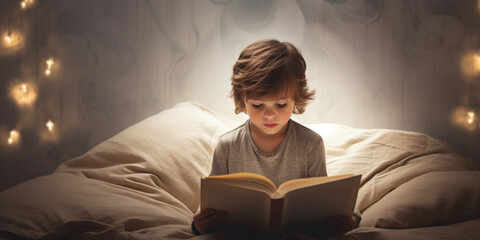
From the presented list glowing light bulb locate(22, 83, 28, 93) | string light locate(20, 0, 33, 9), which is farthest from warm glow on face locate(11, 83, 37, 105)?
string light locate(20, 0, 33, 9)

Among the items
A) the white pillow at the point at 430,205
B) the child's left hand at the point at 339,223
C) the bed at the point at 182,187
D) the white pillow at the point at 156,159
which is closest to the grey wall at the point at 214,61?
the bed at the point at 182,187

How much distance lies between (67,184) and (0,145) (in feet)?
3.32

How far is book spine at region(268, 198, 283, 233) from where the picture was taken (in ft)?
2.85

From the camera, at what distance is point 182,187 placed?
4.35ft

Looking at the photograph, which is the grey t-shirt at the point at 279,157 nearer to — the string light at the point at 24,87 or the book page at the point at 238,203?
the book page at the point at 238,203

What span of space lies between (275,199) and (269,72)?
0.33 m

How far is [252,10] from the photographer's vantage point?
73.1 inches

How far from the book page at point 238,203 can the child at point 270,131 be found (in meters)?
0.03

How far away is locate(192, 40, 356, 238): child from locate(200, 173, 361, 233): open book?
33mm

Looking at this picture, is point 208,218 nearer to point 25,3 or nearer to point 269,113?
point 269,113

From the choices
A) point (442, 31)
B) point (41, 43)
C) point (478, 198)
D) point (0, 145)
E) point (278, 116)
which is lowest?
point (0, 145)

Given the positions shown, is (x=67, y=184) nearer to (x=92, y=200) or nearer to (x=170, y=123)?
(x=92, y=200)

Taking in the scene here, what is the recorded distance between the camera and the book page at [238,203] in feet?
2.82

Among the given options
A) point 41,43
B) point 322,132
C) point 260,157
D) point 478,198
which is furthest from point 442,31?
point 41,43
